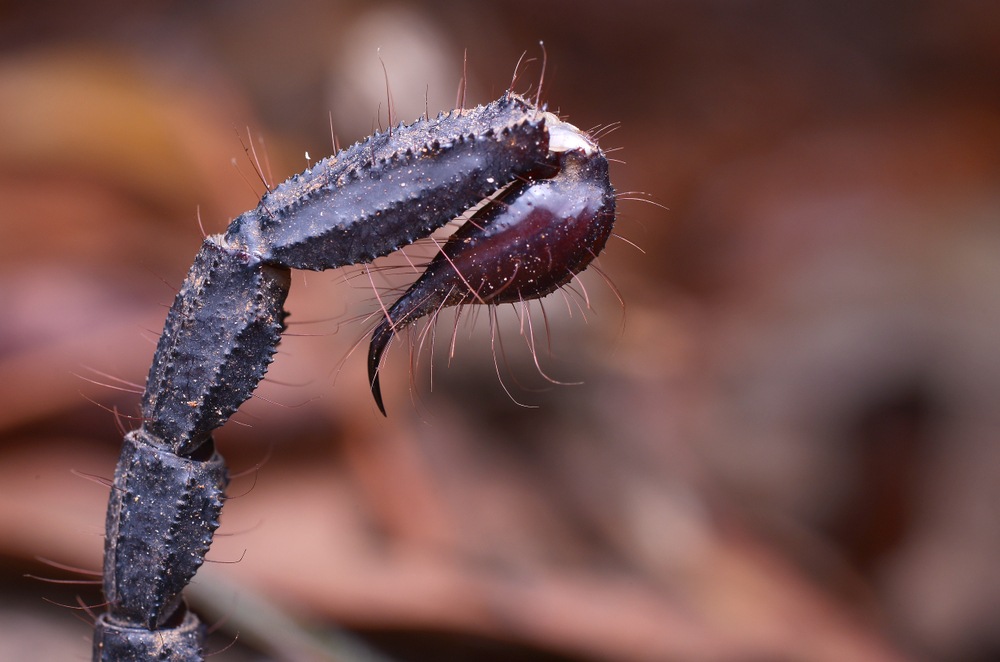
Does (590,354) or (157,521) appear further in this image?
(590,354)

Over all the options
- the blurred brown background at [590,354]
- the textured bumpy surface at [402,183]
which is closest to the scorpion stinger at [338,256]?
the textured bumpy surface at [402,183]

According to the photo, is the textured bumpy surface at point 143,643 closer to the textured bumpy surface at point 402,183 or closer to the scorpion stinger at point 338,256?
the scorpion stinger at point 338,256

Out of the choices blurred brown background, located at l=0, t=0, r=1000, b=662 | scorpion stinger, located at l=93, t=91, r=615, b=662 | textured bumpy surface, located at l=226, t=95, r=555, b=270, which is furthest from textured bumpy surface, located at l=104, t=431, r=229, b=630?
blurred brown background, located at l=0, t=0, r=1000, b=662

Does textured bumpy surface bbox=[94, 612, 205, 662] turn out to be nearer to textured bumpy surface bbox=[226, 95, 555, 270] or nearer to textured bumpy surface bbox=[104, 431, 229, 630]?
textured bumpy surface bbox=[104, 431, 229, 630]

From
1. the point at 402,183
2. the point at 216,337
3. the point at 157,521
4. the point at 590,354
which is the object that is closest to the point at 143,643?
the point at 157,521

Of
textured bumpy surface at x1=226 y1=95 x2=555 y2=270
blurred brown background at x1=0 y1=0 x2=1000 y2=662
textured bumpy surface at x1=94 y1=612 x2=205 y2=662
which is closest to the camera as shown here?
textured bumpy surface at x1=226 y1=95 x2=555 y2=270

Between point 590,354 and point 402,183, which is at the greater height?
point 590,354

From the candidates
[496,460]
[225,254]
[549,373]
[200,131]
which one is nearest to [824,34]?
[549,373]

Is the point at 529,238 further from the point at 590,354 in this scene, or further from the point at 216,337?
the point at 590,354

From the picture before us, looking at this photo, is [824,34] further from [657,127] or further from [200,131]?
[200,131]
